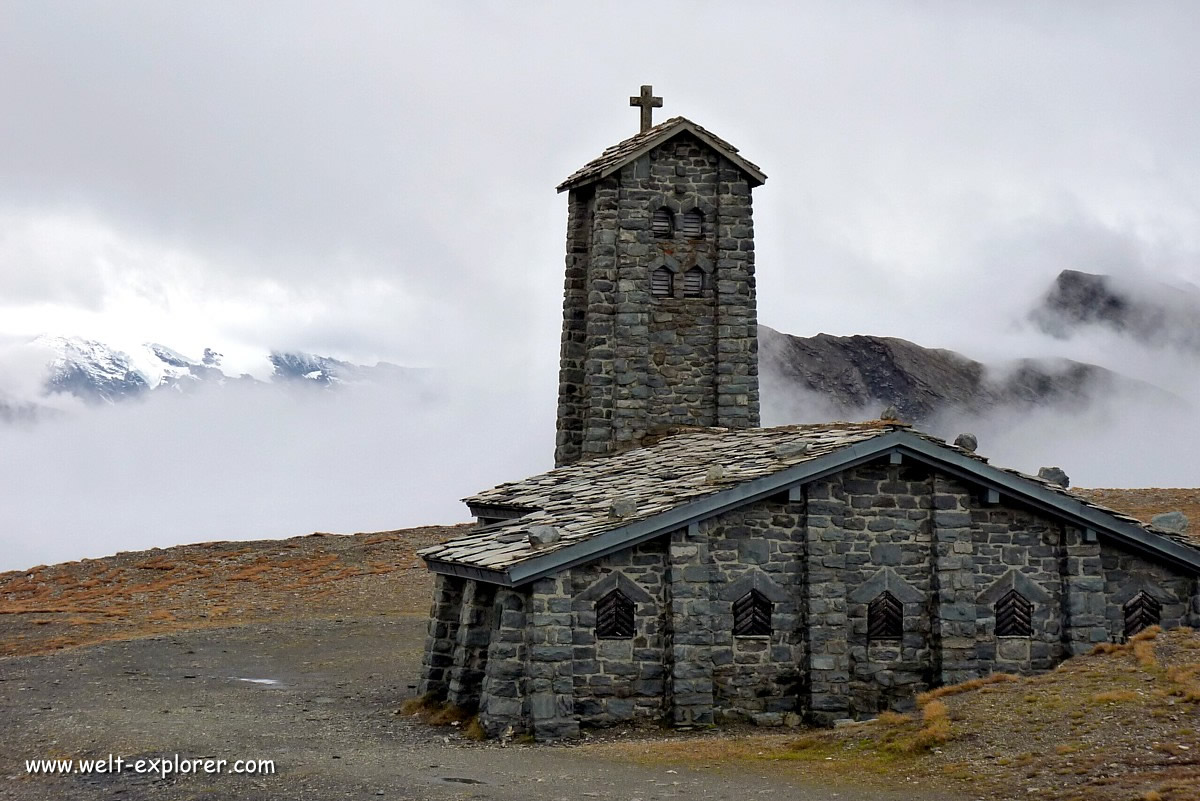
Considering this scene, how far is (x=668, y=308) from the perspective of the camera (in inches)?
1191

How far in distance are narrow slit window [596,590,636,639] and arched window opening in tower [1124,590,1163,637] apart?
7833mm

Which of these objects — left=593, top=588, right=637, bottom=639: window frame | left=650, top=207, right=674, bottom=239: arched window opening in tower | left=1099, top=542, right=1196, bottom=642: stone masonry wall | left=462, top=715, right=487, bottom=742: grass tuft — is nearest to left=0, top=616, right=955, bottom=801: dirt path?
left=462, top=715, right=487, bottom=742: grass tuft

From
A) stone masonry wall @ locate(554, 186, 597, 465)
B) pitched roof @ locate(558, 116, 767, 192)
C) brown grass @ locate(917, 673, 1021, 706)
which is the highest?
pitched roof @ locate(558, 116, 767, 192)

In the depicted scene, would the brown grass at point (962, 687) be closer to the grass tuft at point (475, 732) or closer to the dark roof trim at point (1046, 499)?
the dark roof trim at point (1046, 499)

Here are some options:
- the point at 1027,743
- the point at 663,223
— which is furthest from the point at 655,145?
the point at 1027,743

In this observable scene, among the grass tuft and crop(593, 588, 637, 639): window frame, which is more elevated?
crop(593, 588, 637, 639): window frame

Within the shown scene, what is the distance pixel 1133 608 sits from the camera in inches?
840

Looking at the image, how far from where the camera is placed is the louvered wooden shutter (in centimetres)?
3038

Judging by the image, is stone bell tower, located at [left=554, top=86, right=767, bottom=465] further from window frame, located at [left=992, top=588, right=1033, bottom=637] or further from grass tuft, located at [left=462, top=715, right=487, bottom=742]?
grass tuft, located at [left=462, top=715, right=487, bottom=742]

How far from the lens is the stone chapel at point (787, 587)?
19234 millimetres

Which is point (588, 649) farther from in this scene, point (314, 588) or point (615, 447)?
point (314, 588)

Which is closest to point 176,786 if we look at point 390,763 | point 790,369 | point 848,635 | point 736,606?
point 390,763

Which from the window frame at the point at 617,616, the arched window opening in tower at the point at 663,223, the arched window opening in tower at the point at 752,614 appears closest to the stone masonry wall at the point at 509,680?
the window frame at the point at 617,616

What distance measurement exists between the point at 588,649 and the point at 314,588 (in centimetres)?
2329
